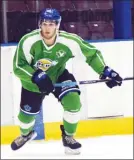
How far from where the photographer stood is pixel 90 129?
445 cm

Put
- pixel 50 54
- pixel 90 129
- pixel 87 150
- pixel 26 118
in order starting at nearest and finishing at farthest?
pixel 50 54
pixel 26 118
pixel 87 150
pixel 90 129

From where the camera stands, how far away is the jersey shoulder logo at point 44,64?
3.55 meters

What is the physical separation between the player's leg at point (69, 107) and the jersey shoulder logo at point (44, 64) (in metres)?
0.12

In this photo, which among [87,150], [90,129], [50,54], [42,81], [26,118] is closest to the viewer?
[42,81]

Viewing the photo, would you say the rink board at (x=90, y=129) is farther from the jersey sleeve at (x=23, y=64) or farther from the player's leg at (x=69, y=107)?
the jersey sleeve at (x=23, y=64)

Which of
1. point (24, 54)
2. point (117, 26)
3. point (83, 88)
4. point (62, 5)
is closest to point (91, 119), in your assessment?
point (83, 88)

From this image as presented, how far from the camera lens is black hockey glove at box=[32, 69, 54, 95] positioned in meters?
3.40

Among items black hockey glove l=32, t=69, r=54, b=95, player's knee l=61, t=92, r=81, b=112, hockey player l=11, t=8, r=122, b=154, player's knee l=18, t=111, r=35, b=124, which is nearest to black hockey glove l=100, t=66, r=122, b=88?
hockey player l=11, t=8, r=122, b=154

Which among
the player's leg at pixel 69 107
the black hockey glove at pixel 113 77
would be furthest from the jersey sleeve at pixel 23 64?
the black hockey glove at pixel 113 77

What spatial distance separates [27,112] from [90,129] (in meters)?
0.96

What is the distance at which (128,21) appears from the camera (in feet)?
15.2

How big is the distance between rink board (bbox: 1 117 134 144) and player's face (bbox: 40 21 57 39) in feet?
3.51

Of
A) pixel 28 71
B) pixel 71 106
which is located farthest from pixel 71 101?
pixel 28 71

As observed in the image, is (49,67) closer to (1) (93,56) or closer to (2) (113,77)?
(1) (93,56)
